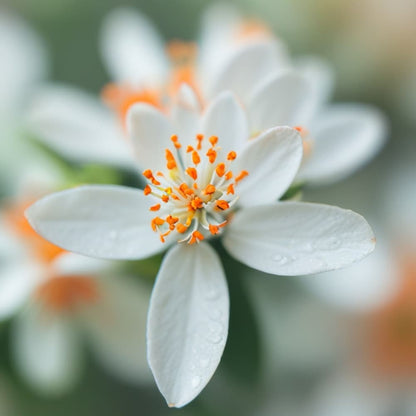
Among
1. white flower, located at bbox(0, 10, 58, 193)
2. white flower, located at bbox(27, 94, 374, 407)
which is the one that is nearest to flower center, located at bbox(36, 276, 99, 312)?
white flower, located at bbox(0, 10, 58, 193)

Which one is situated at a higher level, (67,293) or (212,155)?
(212,155)

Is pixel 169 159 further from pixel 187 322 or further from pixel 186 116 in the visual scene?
pixel 187 322

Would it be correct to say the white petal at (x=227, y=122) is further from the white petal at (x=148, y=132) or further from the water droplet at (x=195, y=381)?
the water droplet at (x=195, y=381)

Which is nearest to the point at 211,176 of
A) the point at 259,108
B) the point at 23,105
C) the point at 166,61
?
the point at 259,108

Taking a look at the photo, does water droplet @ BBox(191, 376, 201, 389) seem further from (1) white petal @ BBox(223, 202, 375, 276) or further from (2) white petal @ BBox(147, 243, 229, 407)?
(1) white petal @ BBox(223, 202, 375, 276)

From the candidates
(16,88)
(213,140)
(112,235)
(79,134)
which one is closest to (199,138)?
(213,140)

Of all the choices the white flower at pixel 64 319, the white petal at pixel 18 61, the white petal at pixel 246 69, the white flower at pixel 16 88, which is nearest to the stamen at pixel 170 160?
the white petal at pixel 246 69

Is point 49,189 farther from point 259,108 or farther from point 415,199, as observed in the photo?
point 415,199
